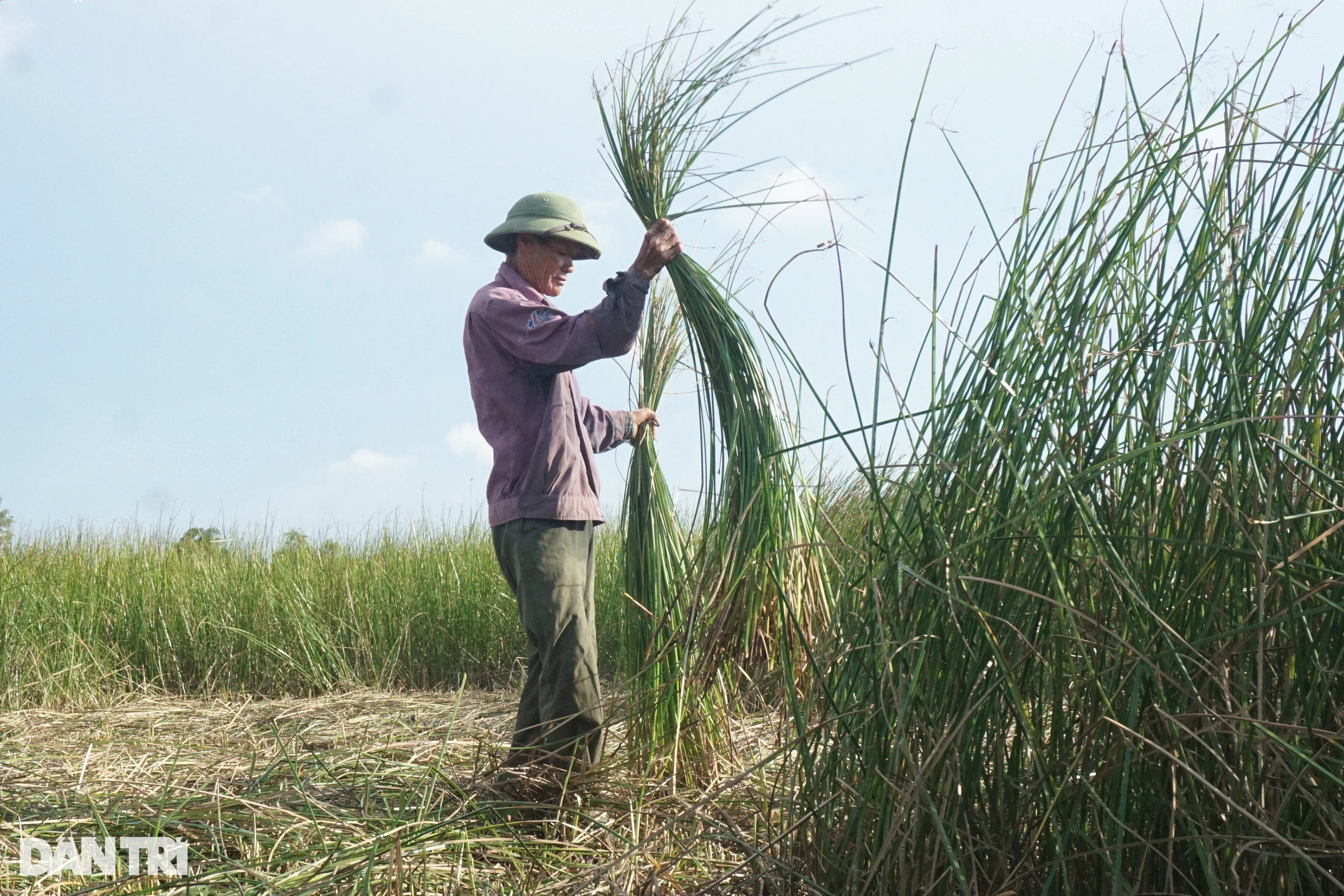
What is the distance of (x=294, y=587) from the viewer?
5.74 m

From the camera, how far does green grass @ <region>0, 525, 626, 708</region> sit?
5480 millimetres

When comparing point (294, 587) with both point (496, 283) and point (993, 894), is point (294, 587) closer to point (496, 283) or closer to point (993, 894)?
point (496, 283)

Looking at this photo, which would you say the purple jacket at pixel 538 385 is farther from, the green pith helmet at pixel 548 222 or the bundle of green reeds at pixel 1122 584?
the bundle of green reeds at pixel 1122 584

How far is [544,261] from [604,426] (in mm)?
504

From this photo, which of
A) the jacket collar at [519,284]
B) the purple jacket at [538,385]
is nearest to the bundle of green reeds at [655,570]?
the purple jacket at [538,385]

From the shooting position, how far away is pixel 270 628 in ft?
18.7

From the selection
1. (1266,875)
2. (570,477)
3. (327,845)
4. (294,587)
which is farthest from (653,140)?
(294,587)

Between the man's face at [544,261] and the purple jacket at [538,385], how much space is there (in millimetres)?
97

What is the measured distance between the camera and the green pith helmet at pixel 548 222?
2.89 metres

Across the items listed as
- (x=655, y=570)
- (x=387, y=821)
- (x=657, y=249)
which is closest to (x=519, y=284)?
(x=657, y=249)

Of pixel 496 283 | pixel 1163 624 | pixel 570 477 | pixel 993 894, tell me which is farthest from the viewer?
pixel 496 283

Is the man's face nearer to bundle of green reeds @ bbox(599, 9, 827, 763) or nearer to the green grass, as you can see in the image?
bundle of green reeds @ bbox(599, 9, 827, 763)

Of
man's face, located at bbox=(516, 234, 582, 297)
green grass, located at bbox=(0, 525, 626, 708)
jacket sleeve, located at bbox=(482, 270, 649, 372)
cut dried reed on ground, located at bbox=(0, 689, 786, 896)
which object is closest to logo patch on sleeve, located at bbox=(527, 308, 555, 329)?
jacket sleeve, located at bbox=(482, 270, 649, 372)

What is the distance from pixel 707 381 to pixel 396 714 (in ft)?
7.83
